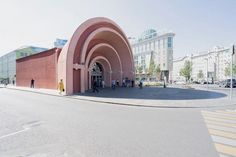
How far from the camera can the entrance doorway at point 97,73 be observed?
33.5 metres

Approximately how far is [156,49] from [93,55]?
77.4 meters

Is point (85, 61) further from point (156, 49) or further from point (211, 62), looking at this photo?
point (211, 62)

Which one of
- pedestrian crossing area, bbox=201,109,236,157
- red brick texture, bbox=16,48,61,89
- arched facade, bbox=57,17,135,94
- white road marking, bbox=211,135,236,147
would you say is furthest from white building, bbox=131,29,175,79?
white road marking, bbox=211,135,236,147

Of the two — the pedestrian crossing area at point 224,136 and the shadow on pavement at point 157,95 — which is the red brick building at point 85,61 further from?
the pedestrian crossing area at point 224,136

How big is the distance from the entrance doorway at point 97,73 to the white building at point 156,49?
171 feet

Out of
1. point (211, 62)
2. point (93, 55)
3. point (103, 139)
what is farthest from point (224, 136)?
point (211, 62)

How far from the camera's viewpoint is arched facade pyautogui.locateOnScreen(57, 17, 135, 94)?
22000 millimetres

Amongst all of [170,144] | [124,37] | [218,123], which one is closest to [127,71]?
[124,37]

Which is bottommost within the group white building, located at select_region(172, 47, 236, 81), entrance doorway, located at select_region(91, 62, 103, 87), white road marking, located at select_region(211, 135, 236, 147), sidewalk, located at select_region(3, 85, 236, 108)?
sidewalk, located at select_region(3, 85, 236, 108)

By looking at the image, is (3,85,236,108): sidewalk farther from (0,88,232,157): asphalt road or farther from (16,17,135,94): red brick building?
(0,88,232,157): asphalt road

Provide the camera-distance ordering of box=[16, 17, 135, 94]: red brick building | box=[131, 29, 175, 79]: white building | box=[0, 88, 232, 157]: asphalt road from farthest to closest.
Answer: box=[131, 29, 175, 79]: white building < box=[16, 17, 135, 94]: red brick building < box=[0, 88, 232, 157]: asphalt road

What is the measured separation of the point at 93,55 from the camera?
3144cm

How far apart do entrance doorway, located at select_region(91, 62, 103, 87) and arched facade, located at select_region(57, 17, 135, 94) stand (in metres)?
0.73

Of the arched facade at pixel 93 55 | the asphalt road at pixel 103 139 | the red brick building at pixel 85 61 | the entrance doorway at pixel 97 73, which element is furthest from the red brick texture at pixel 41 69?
the asphalt road at pixel 103 139
